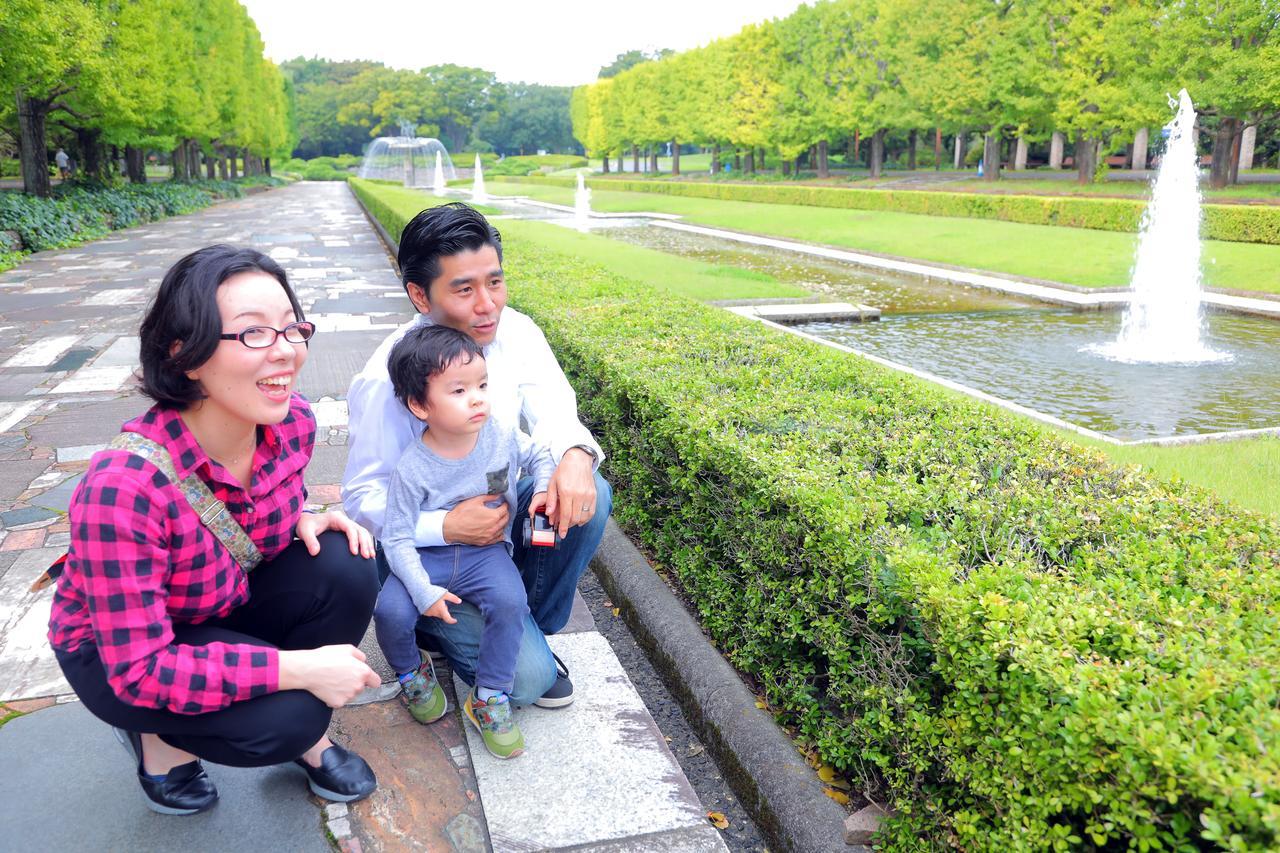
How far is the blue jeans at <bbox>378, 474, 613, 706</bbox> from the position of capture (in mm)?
2721

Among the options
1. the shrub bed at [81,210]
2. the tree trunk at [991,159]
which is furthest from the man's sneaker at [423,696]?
the tree trunk at [991,159]

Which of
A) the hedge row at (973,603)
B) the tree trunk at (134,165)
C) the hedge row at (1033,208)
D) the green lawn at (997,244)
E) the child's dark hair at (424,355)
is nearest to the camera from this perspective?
the hedge row at (973,603)

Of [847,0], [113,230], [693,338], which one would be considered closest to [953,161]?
[847,0]

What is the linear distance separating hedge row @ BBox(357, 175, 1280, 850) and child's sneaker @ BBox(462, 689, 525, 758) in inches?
29.2

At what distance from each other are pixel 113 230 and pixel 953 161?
152ft

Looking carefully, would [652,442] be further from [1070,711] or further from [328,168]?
[328,168]

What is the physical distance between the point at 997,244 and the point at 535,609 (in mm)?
15995

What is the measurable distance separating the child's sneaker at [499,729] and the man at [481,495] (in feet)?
0.44

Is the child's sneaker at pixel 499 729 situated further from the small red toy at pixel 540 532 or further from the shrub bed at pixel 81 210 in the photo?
the shrub bed at pixel 81 210

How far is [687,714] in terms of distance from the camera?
9.50 ft

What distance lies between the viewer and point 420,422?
9.20 ft

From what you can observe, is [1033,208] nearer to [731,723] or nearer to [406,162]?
[731,723]

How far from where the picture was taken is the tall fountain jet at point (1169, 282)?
8.88 meters

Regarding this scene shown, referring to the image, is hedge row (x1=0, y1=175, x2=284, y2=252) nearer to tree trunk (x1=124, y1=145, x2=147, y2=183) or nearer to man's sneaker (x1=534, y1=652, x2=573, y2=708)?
tree trunk (x1=124, y1=145, x2=147, y2=183)
